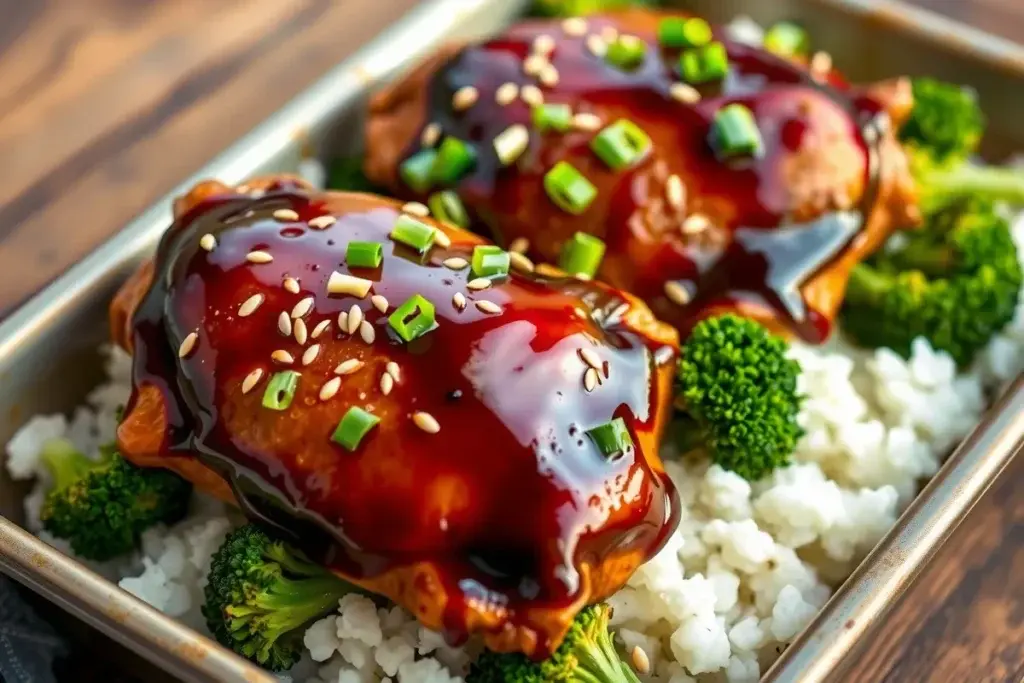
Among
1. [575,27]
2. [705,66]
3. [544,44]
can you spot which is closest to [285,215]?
[544,44]

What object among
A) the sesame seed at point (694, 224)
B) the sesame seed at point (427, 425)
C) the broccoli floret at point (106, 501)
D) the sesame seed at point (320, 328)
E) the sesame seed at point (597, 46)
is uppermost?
the sesame seed at point (597, 46)

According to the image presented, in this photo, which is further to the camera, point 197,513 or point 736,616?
point 197,513

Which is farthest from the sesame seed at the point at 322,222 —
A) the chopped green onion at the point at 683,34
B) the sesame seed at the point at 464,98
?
the chopped green onion at the point at 683,34

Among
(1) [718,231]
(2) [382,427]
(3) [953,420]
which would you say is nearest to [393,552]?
(2) [382,427]

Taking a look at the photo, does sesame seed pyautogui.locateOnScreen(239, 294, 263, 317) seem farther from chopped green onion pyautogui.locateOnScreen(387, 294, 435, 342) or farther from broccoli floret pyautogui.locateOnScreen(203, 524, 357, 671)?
broccoli floret pyautogui.locateOnScreen(203, 524, 357, 671)

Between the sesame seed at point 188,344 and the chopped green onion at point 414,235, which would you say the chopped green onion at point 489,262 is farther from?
the sesame seed at point 188,344

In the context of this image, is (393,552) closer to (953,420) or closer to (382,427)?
(382,427)
